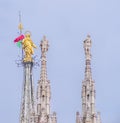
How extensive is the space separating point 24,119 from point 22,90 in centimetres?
549

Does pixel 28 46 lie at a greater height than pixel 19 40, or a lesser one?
lesser

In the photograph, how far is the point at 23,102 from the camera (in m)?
76.4

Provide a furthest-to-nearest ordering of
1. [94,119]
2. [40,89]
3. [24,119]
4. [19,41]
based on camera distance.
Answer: [19,41], [24,119], [40,89], [94,119]

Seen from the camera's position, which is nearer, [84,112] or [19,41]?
[84,112]

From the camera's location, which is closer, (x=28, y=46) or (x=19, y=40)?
(x=28, y=46)

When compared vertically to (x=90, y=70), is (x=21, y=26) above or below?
above

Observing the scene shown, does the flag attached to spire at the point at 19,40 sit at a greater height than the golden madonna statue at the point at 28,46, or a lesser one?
greater

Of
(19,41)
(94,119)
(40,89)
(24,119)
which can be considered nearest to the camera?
(94,119)

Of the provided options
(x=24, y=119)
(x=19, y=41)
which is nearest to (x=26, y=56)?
(x=19, y=41)

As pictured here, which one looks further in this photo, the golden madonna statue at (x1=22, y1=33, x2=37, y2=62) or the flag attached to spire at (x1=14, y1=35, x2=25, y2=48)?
the flag attached to spire at (x1=14, y1=35, x2=25, y2=48)

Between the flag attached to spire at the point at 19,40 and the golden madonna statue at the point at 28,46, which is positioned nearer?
the golden madonna statue at the point at 28,46

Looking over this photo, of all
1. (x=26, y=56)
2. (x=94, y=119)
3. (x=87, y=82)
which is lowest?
(x=94, y=119)

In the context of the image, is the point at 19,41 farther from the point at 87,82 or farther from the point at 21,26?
the point at 87,82

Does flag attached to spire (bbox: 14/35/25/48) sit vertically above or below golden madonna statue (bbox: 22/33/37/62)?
above
